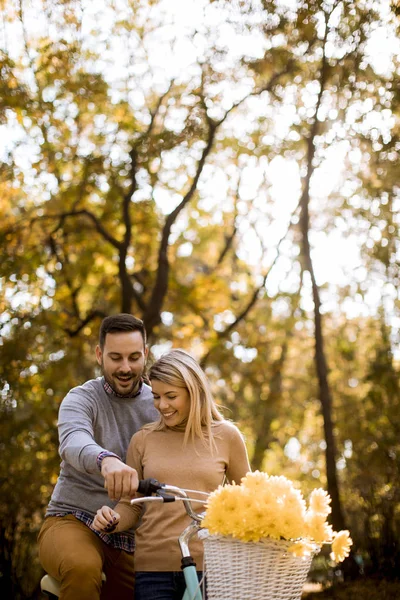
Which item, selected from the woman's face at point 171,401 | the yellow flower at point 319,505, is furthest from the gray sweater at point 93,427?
the yellow flower at point 319,505

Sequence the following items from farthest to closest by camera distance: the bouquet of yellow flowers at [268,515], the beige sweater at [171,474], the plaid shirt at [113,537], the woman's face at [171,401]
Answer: the plaid shirt at [113,537] < the woman's face at [171,401] < the beige sweater at [171,474] < the bouquet of yellow flowers at [268,515]

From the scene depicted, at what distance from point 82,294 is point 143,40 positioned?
15.1 feet

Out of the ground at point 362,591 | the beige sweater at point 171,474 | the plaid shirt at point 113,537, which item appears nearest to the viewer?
the beige sweater at point 171,474

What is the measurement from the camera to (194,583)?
324cm

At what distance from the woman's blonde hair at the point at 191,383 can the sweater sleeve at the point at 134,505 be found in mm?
111

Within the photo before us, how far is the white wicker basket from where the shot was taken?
283 cm

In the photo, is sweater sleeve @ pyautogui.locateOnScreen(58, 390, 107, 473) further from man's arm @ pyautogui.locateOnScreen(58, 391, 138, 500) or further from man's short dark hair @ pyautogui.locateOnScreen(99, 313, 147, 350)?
man's short dark hair @ pyautogui.locateOnScreen(99, 313, 147, 350)

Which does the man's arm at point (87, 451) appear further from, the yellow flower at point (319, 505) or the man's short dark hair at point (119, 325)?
the yellow flower at point (319, 505)

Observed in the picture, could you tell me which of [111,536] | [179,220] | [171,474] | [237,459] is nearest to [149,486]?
[171,474]

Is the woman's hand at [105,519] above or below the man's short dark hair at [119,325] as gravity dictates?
below

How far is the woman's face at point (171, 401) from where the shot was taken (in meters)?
3.77

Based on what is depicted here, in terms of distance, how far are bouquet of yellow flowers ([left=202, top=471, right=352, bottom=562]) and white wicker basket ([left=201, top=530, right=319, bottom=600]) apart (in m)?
0.04

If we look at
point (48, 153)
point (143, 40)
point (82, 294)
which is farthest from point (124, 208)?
point (82, 294)

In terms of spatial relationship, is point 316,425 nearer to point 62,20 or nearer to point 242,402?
point 242,402
